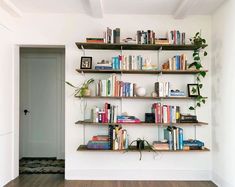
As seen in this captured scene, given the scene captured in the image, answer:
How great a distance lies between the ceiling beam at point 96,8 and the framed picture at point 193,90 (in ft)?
6.33

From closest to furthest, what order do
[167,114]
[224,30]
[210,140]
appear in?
1. [224,30]
2. [167,114]
3. [210,140]

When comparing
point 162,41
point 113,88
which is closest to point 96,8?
point 162,41

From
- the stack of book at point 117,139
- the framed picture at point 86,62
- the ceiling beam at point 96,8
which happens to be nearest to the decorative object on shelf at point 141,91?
the stack of book at point 117,139

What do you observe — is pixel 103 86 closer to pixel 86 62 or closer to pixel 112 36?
pixel 86 62

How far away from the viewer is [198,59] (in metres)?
3.47

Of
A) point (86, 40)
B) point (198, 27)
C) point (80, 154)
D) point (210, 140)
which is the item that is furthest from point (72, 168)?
point (198, 27)

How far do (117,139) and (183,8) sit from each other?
230 centimetres

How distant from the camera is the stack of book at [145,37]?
3.43 meters

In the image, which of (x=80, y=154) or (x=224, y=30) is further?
(x=80, y=154)

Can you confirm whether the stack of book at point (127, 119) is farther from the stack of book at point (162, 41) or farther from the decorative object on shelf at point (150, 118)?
the stack of book at point (162, 41)

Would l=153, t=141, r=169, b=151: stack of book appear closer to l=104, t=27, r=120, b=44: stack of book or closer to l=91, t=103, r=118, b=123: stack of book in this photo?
l=91, t=103, r=118, b=123: stack of book

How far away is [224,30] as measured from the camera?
3.19m

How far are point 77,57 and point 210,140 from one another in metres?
2.73

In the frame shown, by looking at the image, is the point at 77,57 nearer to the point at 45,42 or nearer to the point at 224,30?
the point at 45,42
